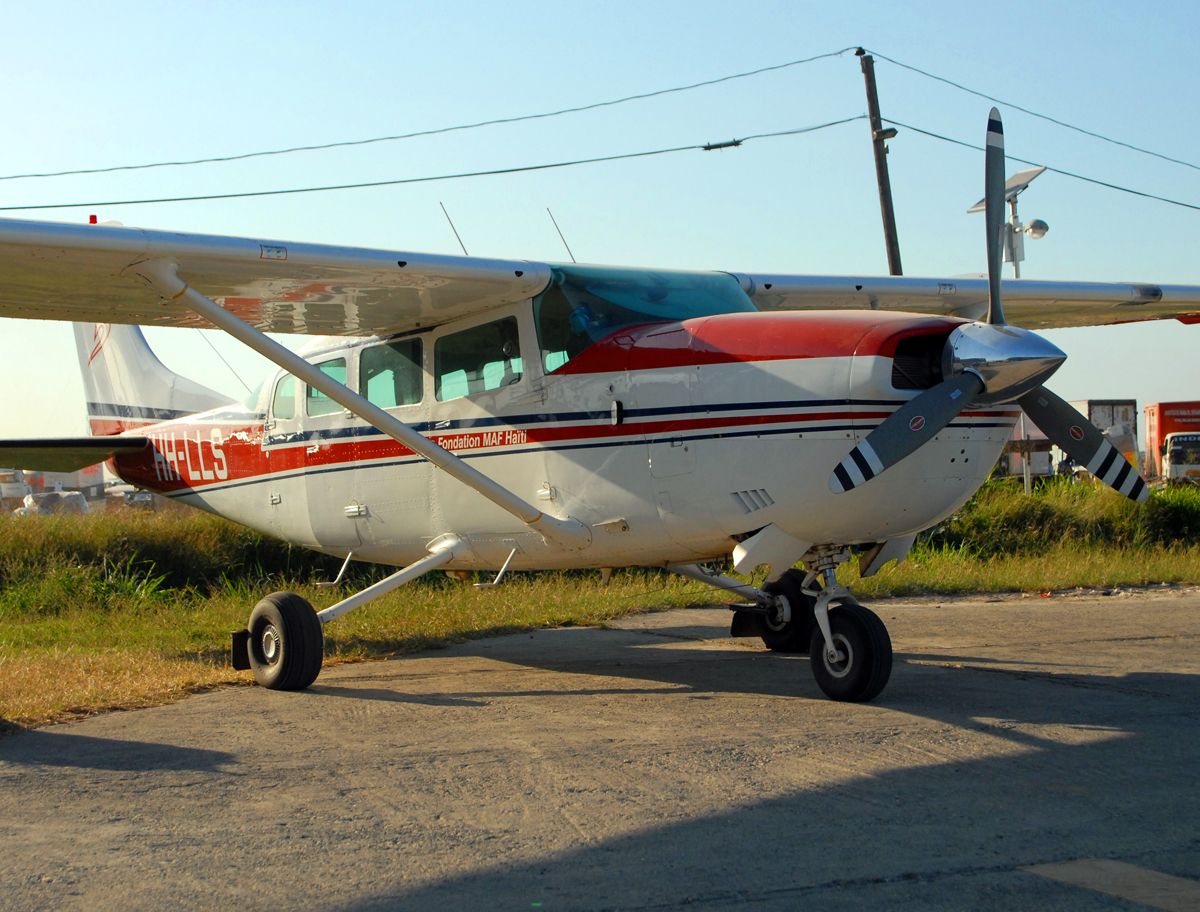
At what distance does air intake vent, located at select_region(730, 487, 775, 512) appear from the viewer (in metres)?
6.64

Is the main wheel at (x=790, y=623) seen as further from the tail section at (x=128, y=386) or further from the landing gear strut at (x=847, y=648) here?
the tail section at (x=128, y=386)

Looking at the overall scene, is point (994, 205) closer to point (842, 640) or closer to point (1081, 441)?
point (1081, 441)

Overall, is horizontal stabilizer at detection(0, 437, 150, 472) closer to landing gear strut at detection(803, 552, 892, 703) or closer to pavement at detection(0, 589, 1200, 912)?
pavement at detection(0, 589, 1200, 912)

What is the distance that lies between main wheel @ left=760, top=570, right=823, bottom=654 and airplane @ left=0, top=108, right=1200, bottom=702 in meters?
0.02

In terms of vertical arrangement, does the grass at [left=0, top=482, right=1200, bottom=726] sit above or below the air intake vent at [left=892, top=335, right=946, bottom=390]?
below

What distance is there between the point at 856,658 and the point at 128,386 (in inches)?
369

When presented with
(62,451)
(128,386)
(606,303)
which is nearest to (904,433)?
(606,303)

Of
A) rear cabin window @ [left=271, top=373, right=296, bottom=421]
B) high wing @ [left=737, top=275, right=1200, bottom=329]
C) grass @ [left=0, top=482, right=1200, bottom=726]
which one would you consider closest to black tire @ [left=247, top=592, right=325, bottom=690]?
grass @ [left=0, top=482, right=1200, bottom=726]

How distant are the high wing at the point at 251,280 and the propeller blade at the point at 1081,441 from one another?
3.05m

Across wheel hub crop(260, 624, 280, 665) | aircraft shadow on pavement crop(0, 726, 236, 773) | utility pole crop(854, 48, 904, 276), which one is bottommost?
aircraft shadow on pavement crop(0, 726, 236, 773)

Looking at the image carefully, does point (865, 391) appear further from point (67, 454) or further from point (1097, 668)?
point (67, 454)

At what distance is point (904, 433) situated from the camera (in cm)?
605

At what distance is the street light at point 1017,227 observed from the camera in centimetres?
1635

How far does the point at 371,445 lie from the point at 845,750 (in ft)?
14.9
